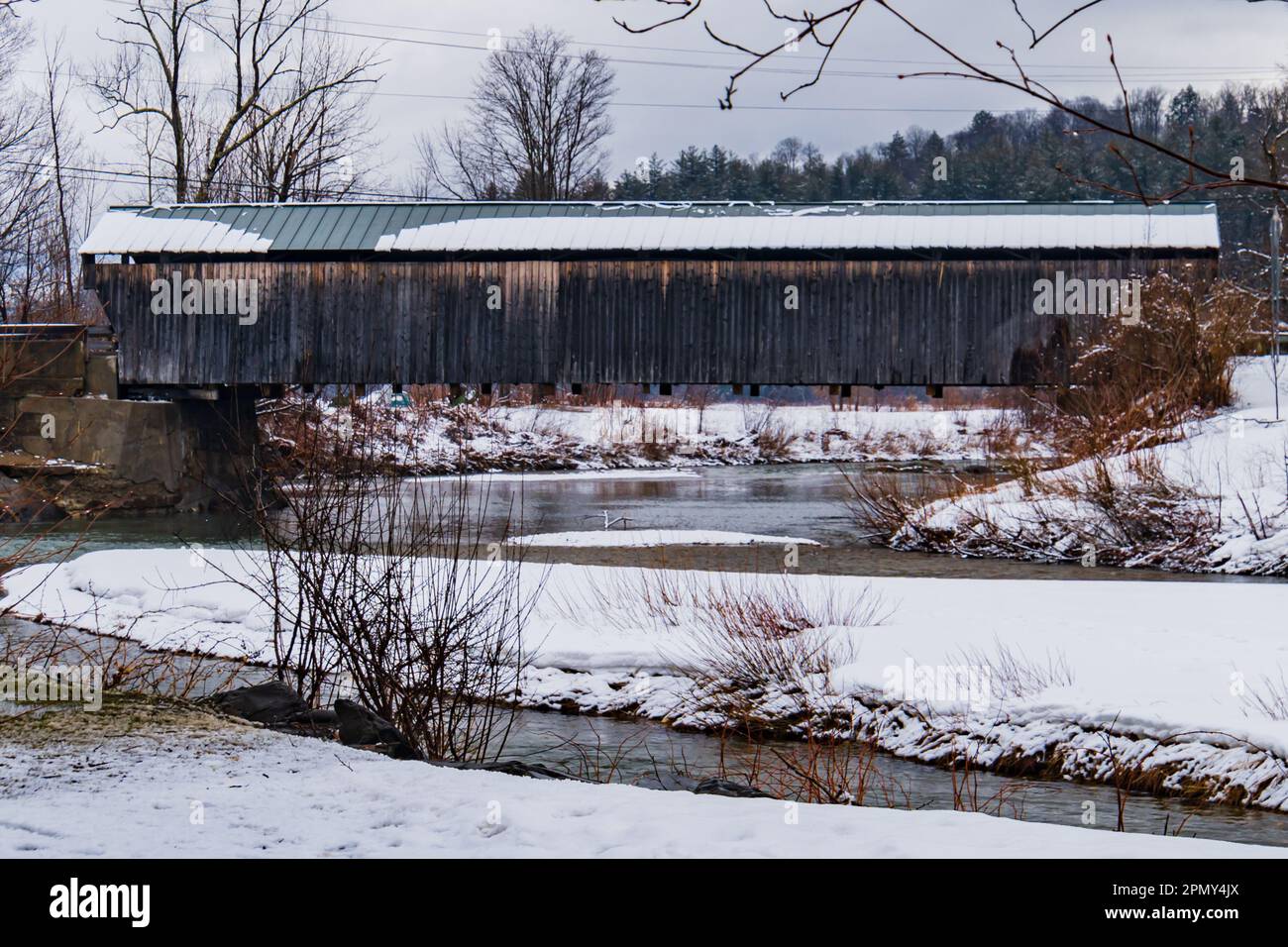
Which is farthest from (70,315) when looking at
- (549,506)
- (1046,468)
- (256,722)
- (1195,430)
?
(256,722)

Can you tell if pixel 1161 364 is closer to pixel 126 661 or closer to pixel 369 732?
pixel 126 661

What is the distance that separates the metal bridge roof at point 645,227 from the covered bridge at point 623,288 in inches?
1.7

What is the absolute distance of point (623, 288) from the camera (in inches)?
789

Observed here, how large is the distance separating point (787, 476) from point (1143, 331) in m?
13.2

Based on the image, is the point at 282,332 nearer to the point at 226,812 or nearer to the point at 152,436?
the point at 152,436

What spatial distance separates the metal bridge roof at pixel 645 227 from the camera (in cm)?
1938


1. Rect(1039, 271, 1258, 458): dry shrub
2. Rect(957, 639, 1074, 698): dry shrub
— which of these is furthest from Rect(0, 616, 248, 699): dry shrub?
Rect(1039, 271, 1258, 458): dry shrub

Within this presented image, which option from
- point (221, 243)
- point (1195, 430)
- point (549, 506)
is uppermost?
point (221, 243)

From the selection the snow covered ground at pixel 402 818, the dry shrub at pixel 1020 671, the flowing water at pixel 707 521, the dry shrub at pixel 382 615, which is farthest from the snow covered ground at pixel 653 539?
the snow covered ground at pixel 402 818

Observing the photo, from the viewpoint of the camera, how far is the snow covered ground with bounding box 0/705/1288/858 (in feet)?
11.7

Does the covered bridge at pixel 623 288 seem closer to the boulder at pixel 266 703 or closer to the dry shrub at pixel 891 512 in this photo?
the dry shrub at pixel 891 512

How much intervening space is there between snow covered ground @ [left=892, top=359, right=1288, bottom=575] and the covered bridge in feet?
11.4
